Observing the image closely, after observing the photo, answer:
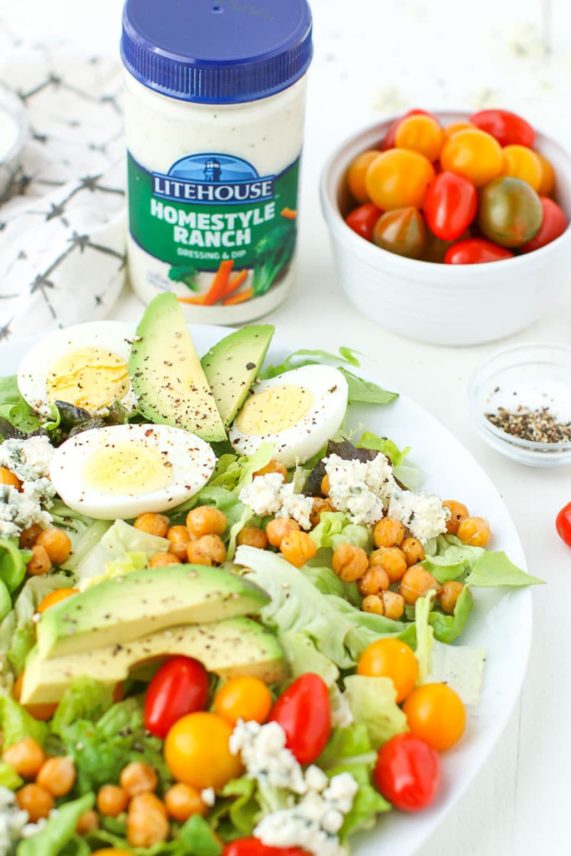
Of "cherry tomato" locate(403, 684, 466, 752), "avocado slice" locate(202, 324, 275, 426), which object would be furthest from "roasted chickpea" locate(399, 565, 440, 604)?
"avocado slice" locate(202, 324, 275, 426)

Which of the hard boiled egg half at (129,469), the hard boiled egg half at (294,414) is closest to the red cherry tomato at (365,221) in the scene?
the hard boiled egg half at (294,414)

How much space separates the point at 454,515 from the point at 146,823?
1.11 meters

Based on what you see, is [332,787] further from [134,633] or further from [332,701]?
[134,633]

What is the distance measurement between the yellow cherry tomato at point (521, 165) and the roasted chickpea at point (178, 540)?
1604 millimetres

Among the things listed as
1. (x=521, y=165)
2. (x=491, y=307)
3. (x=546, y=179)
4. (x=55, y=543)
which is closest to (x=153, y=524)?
(x=55, y=543)

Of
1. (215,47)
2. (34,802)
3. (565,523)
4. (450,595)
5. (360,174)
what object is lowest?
(565,523)

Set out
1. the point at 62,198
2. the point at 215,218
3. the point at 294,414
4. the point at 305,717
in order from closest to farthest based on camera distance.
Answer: the point at 305,717 < the point at 294,414 < the point at 215,218 < the point at 62,198

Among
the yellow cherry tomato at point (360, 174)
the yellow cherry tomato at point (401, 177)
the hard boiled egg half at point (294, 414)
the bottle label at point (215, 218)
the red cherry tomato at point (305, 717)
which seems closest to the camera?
the red cherry tomato at point (305, 717)

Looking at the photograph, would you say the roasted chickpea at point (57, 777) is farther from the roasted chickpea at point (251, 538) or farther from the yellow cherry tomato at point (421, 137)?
the yellow cherry tomato at point (421, 137)

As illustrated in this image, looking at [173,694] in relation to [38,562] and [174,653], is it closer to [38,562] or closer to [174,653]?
[174,653]

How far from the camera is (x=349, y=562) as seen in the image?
2.79 meters

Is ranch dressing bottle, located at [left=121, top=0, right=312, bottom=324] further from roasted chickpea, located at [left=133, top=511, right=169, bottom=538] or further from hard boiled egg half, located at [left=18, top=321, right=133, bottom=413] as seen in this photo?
roasted chickpea, located at [left=133, top=511, right=169, bottom=538]

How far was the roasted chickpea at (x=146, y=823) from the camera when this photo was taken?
7.32 ft

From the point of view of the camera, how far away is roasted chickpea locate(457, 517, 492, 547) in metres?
2.94
